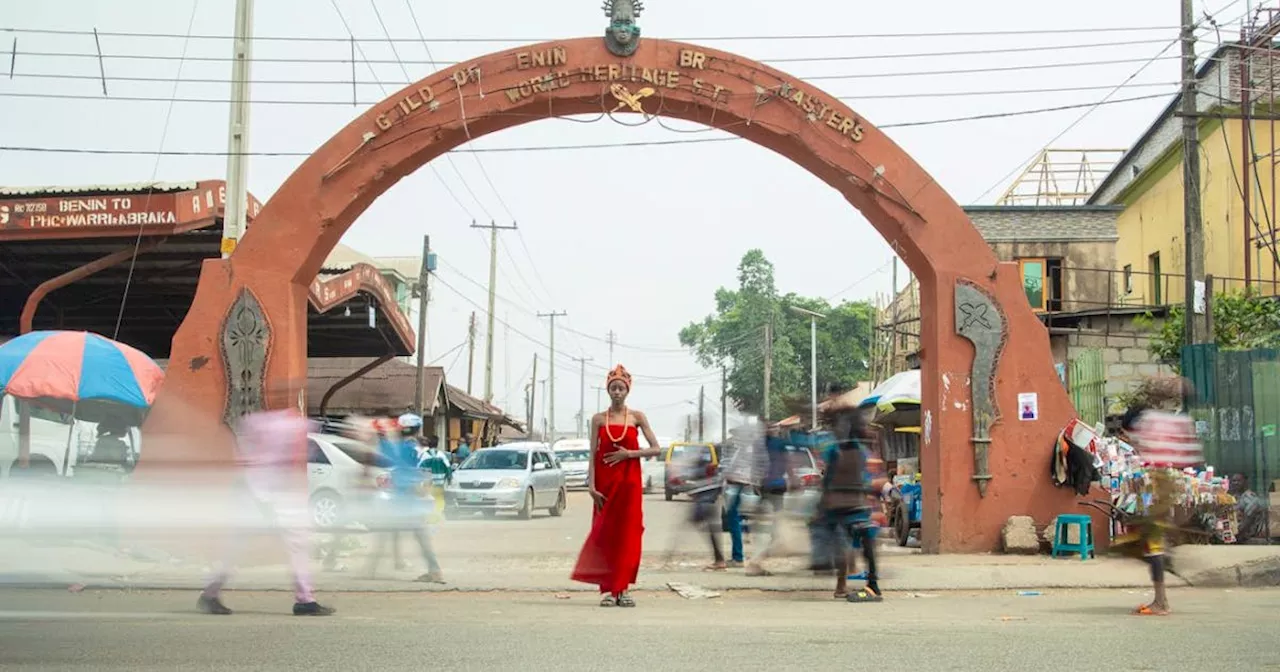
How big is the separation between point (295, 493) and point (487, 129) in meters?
6.72

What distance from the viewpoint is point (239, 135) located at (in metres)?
16.3

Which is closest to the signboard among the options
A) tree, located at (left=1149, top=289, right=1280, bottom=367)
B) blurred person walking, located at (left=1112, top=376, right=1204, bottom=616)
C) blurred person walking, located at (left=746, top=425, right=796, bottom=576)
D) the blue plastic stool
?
blurred person walking, located at (left=746, top=425, right=796, bottom=576)

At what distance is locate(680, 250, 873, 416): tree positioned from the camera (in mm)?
73500

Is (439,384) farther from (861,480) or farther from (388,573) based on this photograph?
(861,480)

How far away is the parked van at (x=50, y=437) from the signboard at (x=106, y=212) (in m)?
2.84

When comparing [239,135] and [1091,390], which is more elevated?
[239,135]

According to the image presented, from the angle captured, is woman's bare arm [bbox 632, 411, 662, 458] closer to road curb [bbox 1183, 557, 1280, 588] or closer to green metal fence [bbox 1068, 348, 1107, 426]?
road curb [bbox 1183, 557, 1280, 588]

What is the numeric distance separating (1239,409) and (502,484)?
45.5 ft

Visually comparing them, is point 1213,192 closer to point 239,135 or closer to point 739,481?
point 739,481

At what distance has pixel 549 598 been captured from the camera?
10445 mm

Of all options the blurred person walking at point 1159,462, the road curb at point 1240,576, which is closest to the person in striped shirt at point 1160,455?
the blurred person walking at point 1159,462

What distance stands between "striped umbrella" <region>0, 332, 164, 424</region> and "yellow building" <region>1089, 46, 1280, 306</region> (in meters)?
16.3

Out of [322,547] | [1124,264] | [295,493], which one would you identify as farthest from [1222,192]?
[295,493]

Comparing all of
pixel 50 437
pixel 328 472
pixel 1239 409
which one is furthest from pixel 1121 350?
pixel 50 437
